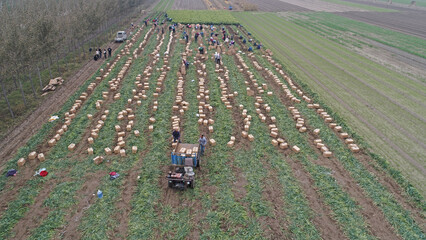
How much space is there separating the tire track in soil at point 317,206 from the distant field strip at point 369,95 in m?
5.48

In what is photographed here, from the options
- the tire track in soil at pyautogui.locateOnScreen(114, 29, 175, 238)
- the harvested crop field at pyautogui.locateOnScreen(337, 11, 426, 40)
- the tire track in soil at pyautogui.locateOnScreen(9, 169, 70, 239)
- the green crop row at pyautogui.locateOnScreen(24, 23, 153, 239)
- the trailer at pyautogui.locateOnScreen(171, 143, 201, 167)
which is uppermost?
the harvested crop field at pyautogui.locateOnScreen(337, 11, 426, 40)

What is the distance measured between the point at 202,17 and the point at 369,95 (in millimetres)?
42675

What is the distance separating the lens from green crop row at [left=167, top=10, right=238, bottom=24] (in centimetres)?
5134

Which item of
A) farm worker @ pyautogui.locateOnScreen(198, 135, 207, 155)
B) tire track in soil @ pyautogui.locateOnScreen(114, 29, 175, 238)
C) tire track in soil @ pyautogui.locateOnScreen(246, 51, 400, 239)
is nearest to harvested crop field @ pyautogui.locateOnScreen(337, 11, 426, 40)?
tire track in soil @ pyautogui.locateOnScreen(246, 51, 400, 239)

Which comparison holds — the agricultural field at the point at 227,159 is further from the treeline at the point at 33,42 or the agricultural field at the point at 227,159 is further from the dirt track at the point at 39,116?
the treeline at the point at 33,42

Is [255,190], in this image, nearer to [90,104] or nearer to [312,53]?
[90,104]

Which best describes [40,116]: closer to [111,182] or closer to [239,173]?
[111,182]

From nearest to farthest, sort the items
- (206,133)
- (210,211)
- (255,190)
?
(210,211) → (255,190) → (206,133)

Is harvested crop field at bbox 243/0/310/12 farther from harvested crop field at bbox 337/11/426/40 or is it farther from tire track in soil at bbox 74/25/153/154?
tire track in soil at bbox 74/25/153/154

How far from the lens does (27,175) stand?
1225 centimetres

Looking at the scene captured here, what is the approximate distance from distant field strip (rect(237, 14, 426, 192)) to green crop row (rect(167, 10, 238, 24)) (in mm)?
16482

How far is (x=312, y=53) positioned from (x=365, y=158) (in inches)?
892

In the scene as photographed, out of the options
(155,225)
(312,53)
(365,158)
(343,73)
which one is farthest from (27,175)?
(312,53)

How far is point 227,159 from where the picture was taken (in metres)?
13.8
